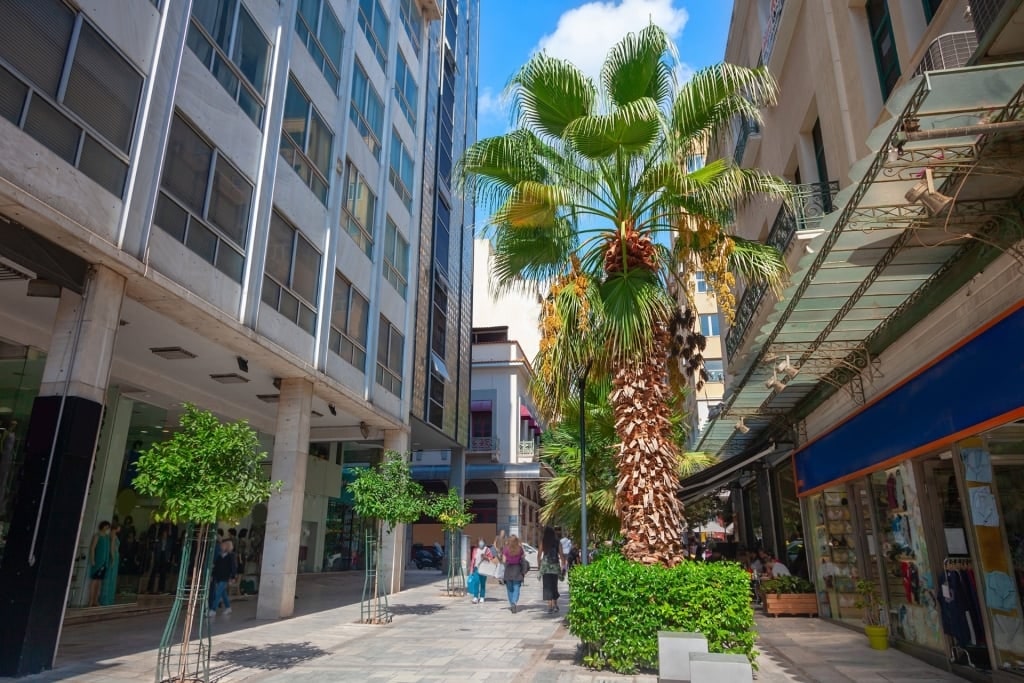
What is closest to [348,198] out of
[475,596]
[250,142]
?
[250,142]

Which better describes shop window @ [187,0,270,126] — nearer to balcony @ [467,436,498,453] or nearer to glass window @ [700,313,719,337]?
balcony @ [467,436,498,453]

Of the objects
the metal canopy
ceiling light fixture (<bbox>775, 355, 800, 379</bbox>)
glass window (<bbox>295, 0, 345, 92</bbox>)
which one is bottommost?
ceiling light fixture (<bbox>775, 355, 800, 379</bbox>)

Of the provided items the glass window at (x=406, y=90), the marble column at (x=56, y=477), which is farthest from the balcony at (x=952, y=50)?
the glass window at (x=406, y=90)

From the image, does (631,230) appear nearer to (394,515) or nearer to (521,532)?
(394,515)

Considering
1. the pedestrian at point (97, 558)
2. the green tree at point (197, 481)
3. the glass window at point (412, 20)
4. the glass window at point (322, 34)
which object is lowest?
the pedestrian at point (97, 558)

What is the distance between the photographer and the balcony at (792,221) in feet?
38.1

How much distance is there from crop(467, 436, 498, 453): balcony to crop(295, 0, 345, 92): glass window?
27784mm

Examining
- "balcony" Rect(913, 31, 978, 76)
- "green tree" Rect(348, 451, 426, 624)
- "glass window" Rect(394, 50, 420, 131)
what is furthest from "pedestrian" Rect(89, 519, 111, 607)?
"balcony" Rect(913, 31, 978, 76)

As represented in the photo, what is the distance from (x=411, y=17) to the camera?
81.8ft

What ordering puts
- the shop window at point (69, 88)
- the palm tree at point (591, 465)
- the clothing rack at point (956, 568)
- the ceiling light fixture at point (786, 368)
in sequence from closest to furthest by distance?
the shop window at point (69, 88)
the clothing rack at point (956, 568)
the ceiling light fixture at point (786, 368)
the palm tree at point (591, 465)

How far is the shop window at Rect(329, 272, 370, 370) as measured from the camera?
56.0 ft

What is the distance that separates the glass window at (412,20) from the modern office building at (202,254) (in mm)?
146

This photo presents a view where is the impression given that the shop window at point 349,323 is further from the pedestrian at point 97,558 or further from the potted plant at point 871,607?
the potted plant at point 871,607

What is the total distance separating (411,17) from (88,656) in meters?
23.1
